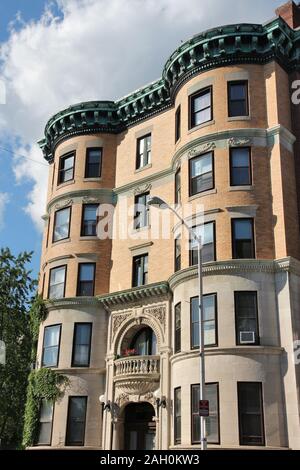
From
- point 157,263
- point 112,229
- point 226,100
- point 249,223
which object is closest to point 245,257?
point 249,223

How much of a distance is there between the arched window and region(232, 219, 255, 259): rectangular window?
739cm

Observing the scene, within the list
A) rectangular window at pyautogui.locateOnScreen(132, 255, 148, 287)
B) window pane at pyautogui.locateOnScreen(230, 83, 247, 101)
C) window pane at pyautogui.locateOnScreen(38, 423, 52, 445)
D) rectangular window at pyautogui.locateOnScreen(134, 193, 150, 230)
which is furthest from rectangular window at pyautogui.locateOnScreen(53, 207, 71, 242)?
window pane at pyautogui.locateOnScreen(230, 83, 247, 101)

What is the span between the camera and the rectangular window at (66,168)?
39.0 metres

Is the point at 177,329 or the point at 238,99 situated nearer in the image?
the point at 177,329

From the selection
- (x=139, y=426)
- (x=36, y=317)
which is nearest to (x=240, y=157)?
(x=139, y=426)

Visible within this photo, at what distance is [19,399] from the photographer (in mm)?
37281

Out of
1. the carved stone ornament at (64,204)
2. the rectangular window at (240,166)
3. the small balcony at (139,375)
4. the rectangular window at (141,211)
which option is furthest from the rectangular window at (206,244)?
the carved stone ornament at (64,204)

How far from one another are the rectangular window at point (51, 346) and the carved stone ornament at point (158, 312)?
578 centimetres

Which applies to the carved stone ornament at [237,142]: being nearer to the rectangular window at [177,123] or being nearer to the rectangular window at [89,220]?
the rectangular window at [177,123]

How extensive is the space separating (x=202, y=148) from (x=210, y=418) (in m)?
13.3

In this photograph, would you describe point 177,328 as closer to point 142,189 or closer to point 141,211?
point 141,211

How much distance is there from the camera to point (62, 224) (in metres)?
37.9

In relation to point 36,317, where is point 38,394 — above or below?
below
